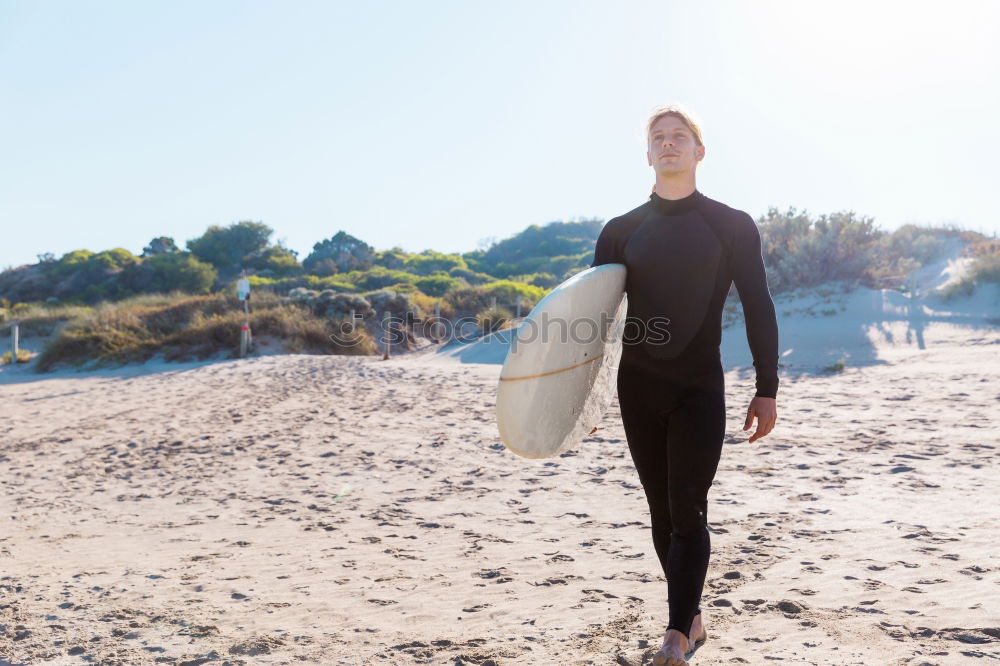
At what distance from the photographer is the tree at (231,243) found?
42188 mm

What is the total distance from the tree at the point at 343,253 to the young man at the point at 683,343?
136ft

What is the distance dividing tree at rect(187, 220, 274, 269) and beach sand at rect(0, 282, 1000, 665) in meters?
36.2

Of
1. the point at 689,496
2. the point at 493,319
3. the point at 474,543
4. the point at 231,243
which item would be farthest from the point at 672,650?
the point at 231,243

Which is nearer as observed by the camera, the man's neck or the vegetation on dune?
the man's neck

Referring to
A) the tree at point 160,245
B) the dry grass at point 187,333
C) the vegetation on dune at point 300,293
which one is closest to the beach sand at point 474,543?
the dry grass at point 187,333

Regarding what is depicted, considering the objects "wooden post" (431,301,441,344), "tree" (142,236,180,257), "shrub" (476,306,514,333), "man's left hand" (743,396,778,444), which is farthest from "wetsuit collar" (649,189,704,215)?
"tree" (142,236,180,257)

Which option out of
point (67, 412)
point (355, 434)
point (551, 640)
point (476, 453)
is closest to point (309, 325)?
point (67, 412)

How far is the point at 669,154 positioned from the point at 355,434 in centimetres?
554

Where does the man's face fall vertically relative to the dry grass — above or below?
above

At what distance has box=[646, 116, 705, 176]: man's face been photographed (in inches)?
98.7

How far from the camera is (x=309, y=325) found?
1769 cm

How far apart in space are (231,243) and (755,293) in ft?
145

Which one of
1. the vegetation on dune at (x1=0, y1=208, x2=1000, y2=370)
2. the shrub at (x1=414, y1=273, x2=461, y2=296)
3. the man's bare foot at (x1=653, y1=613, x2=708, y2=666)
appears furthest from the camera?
the shrub at (x1=414, y1=273, x2=461, y2=296)

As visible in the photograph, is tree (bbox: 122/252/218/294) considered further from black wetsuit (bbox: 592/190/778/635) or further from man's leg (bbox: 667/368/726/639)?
man's leg (bbox: 667/368/726/639)
